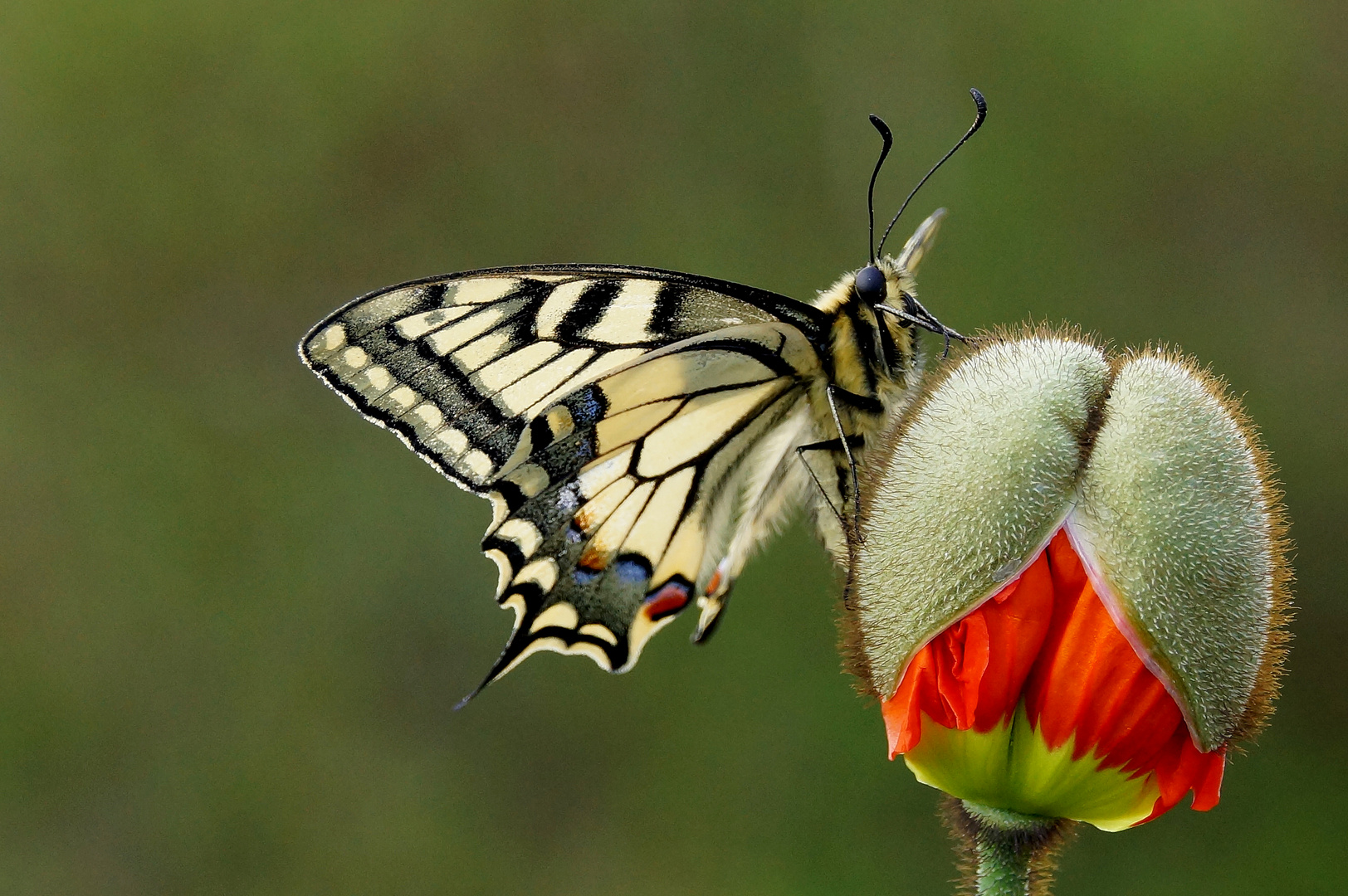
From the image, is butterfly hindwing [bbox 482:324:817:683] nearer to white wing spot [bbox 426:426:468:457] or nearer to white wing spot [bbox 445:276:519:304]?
white wing spot [bbox 426:426:468:457]

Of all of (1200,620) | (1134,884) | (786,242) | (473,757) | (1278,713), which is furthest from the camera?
(786,242)

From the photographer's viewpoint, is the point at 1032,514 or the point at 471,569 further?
the point at 471,569

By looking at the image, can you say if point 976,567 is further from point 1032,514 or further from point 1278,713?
point 1278,713

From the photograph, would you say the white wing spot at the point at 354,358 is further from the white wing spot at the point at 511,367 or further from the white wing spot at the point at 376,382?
the white wing spot at the point at 511,367

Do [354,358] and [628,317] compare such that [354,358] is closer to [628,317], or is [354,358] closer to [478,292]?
[478,292]

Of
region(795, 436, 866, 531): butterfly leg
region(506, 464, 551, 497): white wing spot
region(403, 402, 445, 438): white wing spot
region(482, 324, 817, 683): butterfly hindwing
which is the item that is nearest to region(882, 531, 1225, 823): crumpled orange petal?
region(795, 436, 866, 531): butterfly leg

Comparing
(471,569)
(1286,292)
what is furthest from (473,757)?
(1286,292)

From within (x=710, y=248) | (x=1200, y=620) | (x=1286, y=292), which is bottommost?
(x=1200, y=620)

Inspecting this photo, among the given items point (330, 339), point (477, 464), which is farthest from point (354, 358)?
point (477, 464)
